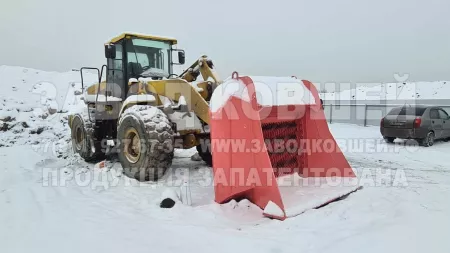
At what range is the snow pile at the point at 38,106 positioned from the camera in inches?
452

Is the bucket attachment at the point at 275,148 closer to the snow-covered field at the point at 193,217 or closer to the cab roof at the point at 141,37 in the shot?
the snow-covered field at the point at 193,217

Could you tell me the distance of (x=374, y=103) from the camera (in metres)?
16.4

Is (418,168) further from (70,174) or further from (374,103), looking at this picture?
(374,103)

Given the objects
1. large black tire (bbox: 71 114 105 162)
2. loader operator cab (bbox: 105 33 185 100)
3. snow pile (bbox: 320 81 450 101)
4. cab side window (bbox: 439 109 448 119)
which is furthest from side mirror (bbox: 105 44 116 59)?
snow pile (bbox: 320 81 450 101)

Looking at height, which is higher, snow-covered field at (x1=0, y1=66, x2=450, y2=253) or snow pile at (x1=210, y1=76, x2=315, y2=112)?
snow pile at (x1=210, y1=76, x2=315, y2=112)

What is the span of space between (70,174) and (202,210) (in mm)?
3336

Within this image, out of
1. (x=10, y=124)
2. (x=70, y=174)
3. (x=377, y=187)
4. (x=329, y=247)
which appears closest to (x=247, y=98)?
(x=329, y=247)

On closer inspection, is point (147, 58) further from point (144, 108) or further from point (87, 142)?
point (87, 142)

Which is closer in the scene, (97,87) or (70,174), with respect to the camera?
(70,174)

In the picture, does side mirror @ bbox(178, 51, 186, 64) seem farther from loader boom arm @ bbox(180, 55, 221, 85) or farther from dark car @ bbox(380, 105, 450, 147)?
dark car @ bbox(380, 105, 450, 147)

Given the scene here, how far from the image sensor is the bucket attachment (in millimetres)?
3998

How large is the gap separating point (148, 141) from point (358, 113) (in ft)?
45.4

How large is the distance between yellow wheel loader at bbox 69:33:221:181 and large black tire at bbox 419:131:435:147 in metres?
7.34

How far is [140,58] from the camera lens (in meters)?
6.71
